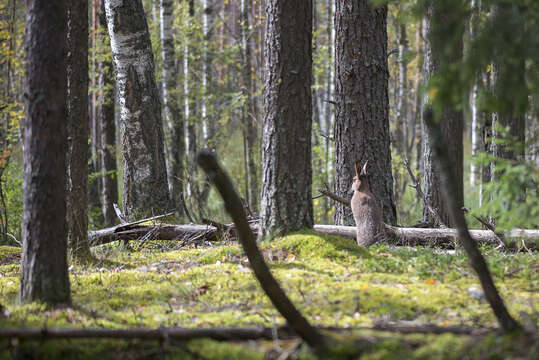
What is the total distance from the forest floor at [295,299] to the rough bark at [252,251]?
133 mm

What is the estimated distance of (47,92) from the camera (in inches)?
162

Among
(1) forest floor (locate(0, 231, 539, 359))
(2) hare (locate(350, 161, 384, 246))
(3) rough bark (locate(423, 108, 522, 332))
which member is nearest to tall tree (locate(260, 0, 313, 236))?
(1) forest floor (locate(0, 231, 539, 359))

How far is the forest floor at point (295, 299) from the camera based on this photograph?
3145 millimetres

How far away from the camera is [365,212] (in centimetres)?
669

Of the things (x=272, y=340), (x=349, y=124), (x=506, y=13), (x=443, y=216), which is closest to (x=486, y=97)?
(x=506, y=13)

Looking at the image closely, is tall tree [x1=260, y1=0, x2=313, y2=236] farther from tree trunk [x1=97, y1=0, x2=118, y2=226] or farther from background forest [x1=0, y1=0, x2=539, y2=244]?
tree trunk [x1=97, y1=0, x2=118, y2=226]

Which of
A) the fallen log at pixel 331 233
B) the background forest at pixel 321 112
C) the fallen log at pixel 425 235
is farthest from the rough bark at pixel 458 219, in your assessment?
the fallen log at pixel 425 235

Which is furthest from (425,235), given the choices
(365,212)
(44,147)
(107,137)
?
(107,137)

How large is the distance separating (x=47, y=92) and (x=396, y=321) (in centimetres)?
335

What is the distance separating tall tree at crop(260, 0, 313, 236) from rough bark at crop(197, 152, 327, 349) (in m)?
2.93

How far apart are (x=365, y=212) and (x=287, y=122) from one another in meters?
1.66

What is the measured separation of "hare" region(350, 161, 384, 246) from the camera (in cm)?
671

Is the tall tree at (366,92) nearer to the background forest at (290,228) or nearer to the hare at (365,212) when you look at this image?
the background forest at (290,228)

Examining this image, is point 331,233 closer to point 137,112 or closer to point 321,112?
point 137,112
